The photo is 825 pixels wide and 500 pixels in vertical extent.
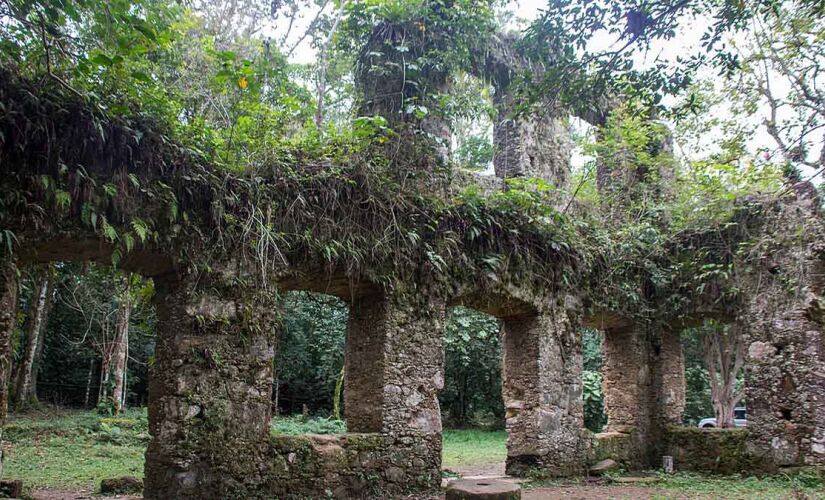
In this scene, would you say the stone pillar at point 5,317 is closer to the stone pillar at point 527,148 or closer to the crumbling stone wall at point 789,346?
the stone pillar at point 527,148

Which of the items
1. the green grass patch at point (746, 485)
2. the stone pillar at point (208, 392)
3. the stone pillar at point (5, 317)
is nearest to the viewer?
the stone pillar at point (5, 317)

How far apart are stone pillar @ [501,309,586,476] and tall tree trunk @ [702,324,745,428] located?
7.10 meters

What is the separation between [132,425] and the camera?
1119 centimetres

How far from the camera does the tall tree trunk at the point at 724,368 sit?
46.0ft

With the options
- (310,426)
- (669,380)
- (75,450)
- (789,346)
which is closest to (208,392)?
(75,450)

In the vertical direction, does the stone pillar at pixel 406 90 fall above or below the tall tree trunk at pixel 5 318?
above

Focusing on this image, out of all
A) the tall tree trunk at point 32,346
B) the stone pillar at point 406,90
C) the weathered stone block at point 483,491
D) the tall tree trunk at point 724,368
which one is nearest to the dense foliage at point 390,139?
the stone pillar at point 406,90

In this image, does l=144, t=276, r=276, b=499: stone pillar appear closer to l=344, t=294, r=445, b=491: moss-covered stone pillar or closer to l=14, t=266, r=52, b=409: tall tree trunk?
l=344, t=294, r=445, b=491: moss-covered stone pillar

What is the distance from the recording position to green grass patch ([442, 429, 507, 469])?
1039cm

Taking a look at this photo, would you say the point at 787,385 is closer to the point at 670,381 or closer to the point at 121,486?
the point at 670,381

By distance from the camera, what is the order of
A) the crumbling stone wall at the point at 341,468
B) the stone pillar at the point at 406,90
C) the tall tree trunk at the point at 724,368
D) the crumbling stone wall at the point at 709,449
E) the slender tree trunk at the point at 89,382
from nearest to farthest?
the crumbling stone wall at the point at 341,468 → the stone pillar at the point at 406,90 → the crumbling stone wall at the point at 709,449 → the tall tree trunk at the point at 724,368 → the slender tree trunk at the point at 89,382

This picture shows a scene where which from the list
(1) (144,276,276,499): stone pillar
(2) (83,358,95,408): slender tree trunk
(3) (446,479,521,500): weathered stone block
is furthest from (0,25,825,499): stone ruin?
(2) (83,358,95,408): slender tree trunk

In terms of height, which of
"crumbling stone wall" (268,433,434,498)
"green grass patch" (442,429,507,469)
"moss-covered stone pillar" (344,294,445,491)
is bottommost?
"green grass patch" (442,429,507,469)

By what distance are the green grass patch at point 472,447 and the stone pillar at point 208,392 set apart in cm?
455
